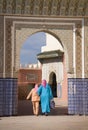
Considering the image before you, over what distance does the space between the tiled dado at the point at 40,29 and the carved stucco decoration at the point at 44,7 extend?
0.54ft

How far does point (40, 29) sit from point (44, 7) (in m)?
0.59

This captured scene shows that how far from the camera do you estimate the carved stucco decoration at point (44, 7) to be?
1084 cm

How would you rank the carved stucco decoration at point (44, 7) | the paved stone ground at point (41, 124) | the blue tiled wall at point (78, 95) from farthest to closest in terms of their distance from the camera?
the blue tiled wall at point (78, 95) → the carved stucco decoration at point (44, 7) → the paved stone ground at point (41, 124)

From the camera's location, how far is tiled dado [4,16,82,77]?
10922mm

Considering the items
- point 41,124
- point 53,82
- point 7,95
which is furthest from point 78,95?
point 53,82

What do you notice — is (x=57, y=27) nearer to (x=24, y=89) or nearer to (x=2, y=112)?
(x=2, y=112)

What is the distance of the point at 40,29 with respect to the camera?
11.1m

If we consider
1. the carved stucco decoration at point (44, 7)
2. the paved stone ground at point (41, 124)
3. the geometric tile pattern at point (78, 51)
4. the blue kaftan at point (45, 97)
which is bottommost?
the paved stone ground at point (41, 124)

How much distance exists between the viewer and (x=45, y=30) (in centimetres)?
1116

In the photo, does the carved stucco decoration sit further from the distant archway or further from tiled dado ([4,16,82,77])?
the distant archway

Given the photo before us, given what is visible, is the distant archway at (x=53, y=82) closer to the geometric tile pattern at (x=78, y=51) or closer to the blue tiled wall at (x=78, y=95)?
the geometric tile pattern at (x=78, y=51)

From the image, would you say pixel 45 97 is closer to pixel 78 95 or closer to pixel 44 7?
pixel 78 95

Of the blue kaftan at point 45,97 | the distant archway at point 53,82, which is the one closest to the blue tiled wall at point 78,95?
the blue kaftan at point 45,97

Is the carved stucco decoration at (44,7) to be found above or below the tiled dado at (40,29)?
above
